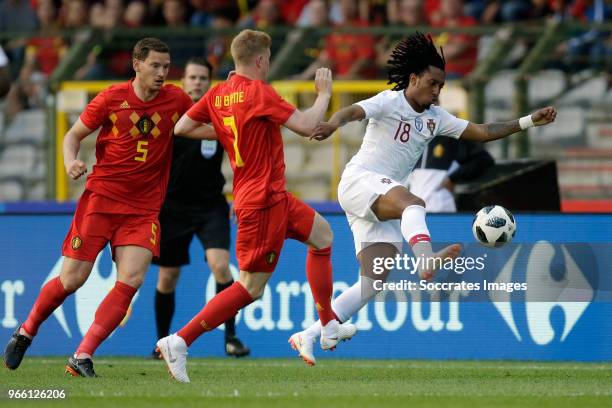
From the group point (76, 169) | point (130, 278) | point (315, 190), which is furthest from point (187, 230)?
point (315, 190)

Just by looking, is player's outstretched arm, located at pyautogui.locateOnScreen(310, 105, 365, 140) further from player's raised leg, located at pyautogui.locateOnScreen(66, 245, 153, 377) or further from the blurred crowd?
the blurred crowd

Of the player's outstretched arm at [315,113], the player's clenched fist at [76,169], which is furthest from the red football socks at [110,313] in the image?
the player's outstretched arm at [315,113]

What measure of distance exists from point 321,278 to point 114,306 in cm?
139

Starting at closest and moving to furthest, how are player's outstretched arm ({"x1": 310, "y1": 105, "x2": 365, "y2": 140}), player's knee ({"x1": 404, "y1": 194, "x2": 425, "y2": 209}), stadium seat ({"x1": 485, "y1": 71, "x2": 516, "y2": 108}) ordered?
player's outstretched arm ({"x1": 310, "y1": 105, "x2": 365, "y2": 140}) → player's knee ({"x1": 404, "y1": 194, "x2": 425, "y2": 209}) → stadium seat ({"x1": 485, "y1": 71, "x2": 516, "y2": 108})

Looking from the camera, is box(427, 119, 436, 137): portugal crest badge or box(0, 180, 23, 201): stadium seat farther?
box(0, 180, 23, 201): stadium seat

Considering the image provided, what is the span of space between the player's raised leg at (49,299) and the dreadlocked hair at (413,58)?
2486 mm

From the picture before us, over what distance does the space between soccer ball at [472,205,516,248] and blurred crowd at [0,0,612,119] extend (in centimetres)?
533

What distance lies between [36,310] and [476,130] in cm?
325

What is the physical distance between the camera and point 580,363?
10.4 m

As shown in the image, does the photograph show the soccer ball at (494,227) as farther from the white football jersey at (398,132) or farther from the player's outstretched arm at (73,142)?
the player's outstretched arm at (73,142)

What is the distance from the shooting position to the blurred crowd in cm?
1436

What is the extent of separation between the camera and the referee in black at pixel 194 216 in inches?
420

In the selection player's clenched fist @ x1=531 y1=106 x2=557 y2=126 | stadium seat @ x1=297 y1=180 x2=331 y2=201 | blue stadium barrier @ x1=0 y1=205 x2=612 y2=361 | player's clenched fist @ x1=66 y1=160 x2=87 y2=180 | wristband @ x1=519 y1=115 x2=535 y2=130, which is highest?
player's clenched fist @ x1=531 y1=106 x2=557 y2=126

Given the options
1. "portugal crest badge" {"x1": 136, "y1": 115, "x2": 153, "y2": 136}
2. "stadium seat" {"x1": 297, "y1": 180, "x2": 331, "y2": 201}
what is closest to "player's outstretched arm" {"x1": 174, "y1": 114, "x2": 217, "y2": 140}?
"portugal crest badge" {"x1": 136, "y1": 115, "x2": 153, "y2": 136}
